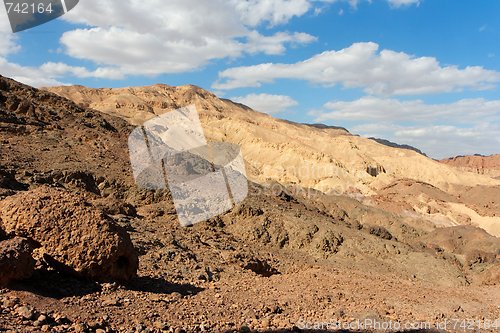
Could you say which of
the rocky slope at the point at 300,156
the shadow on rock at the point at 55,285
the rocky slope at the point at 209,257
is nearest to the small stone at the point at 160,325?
the rocky slope at the point at 209,257

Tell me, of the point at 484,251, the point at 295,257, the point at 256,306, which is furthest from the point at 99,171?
the point at 484,251

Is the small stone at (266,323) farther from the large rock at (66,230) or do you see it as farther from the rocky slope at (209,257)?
the large rock at (66,230)

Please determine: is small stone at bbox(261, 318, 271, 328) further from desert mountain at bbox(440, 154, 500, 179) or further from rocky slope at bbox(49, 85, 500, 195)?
desert mountain at bbox(440, 154, 500, 179)

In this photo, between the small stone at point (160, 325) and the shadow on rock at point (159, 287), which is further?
the shadow on rock at point (159, 287)

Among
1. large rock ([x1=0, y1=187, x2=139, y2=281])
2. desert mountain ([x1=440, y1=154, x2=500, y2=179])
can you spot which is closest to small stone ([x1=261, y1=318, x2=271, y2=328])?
large rock ([x1=0, y1=187, x2=139, y2=281])

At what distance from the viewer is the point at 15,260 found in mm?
4480

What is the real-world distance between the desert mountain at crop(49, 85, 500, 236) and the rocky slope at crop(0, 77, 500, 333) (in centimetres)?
591

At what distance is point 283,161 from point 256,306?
118 feet

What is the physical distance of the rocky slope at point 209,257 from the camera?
4754 millimetres

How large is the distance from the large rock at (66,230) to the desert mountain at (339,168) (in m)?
23.3

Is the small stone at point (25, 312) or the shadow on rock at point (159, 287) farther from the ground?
the small stone at point (25, 312)

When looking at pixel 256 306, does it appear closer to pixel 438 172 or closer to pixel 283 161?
pixel 283 161

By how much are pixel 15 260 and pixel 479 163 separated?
3874 inches

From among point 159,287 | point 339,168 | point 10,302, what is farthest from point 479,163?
point 10,302
